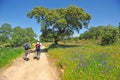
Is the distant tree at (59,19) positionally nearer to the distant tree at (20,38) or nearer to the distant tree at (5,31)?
the distant tree at (20,38)

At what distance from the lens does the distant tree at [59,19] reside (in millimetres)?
40844

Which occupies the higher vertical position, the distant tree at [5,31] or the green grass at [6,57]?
the distant tree at [5,31]

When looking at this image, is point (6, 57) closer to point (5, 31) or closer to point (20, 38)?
point (20, 38)

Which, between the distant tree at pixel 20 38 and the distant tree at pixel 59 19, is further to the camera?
the distant tree at pixel 20 38

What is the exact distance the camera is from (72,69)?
15.6m

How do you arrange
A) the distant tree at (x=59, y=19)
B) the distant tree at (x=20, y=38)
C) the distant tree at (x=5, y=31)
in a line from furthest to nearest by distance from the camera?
the distant tree at (x=5, y=31) < the distant tree at (x=20, y=38) < the distant tree at (x=59, y=19)

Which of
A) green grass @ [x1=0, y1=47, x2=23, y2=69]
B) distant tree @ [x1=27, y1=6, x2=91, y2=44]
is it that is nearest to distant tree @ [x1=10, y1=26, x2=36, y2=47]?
distant tree @ [x1=27, y1=6, x2=91, y2=44]

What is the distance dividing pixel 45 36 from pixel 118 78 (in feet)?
101

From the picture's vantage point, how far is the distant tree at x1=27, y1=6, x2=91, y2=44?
40.8m

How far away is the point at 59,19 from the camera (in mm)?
40625

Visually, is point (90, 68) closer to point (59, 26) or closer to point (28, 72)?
point (28, 72)

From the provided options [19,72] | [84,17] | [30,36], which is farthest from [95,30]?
Answer: [19,72]

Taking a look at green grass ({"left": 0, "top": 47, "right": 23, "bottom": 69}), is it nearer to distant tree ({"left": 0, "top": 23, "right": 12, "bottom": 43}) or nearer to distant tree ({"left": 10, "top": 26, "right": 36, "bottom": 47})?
distant tree ({"left": 10, "top": 26, "right": 36, "bottom": 47})

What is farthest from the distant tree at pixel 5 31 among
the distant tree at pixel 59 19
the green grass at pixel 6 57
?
the green grass at pixel 6 57
